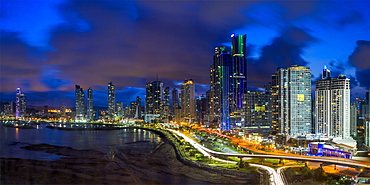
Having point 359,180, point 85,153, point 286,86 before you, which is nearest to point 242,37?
point 286,86

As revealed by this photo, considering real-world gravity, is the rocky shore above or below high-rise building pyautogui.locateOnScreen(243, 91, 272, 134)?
below

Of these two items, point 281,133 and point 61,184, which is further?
point 281,133

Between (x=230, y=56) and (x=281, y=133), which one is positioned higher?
(x=230, y=56)

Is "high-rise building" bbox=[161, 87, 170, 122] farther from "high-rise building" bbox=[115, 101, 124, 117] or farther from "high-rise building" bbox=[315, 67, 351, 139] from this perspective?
"high-rise building" bbox=[315, 67, 351, 139]

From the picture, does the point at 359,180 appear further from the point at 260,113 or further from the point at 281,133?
the point at 260,113

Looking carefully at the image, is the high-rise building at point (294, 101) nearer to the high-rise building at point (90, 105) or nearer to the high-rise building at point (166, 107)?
the high-rise building at point (166, 107)

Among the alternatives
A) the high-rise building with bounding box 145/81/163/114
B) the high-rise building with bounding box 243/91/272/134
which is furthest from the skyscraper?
the high-rise building with bounding box 243/91/272/134
